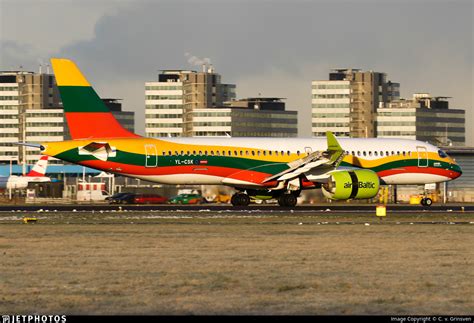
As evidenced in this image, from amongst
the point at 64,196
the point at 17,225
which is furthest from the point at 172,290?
the point at 64,196

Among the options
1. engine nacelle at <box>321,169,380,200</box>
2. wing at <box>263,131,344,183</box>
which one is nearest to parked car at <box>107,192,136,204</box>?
wing at <box>263,131,344,183</box>

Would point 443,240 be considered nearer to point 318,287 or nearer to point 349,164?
point 318,287

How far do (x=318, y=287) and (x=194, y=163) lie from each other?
46366 mm

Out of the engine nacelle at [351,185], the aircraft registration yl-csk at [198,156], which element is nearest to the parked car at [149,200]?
the aircraft registration yl-csk at [198,156]

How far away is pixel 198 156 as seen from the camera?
70.6 meters

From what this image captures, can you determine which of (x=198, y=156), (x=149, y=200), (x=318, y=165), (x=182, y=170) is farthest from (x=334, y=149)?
(x=149, y=200)

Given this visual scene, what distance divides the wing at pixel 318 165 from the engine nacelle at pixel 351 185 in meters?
3.40

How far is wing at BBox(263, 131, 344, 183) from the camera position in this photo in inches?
2766

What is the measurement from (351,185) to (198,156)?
10.9 m

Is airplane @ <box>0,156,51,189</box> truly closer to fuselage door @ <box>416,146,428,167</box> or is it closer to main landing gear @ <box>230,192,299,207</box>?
main landing gear @ <box>230,192,299,207</box>

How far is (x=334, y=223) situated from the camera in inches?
1927

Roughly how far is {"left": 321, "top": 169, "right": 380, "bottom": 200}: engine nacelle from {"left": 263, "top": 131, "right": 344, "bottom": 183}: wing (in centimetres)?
340

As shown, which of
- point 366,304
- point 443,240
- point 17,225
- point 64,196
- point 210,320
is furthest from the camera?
point 64,196

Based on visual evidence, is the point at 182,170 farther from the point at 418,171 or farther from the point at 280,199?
the point at 418,171
